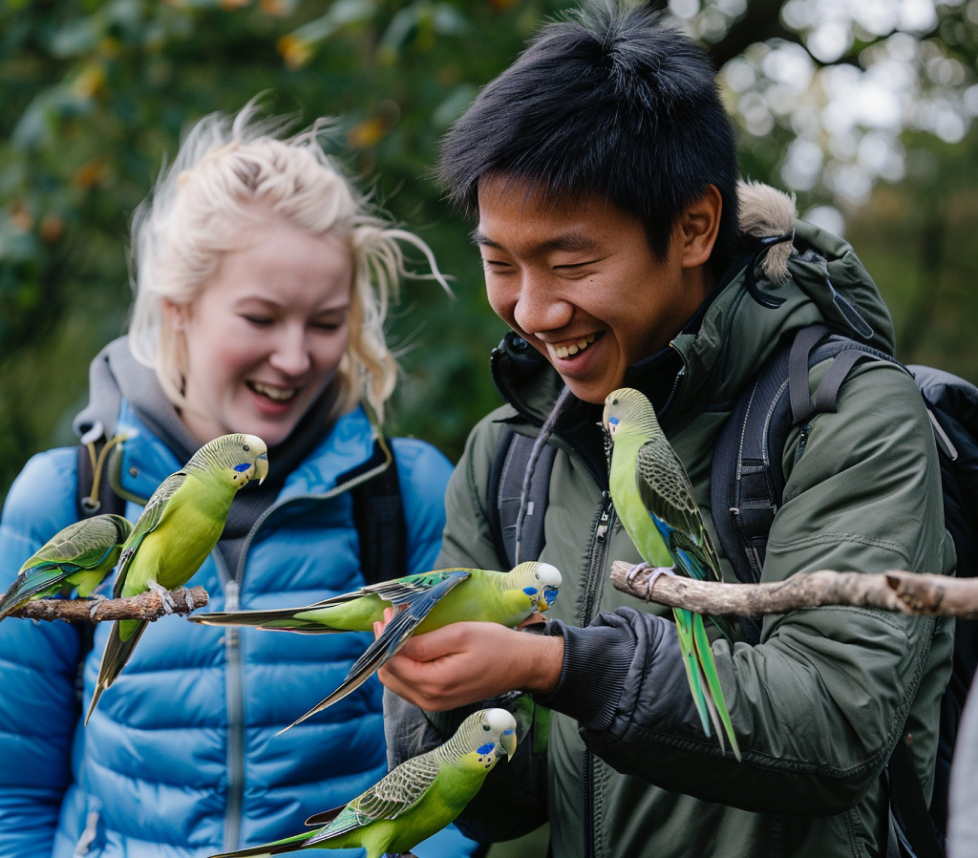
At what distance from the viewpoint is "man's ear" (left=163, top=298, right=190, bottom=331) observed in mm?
3781

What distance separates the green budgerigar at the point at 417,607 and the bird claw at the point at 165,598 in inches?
6.0

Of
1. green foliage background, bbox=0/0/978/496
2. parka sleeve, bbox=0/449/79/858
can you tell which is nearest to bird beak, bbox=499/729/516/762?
parka sleeve, bbox=0/449/79/858

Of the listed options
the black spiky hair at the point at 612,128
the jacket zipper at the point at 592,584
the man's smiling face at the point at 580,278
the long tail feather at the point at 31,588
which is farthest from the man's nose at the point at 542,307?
the long tail feather at the point at 31,588

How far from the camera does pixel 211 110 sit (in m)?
6.17

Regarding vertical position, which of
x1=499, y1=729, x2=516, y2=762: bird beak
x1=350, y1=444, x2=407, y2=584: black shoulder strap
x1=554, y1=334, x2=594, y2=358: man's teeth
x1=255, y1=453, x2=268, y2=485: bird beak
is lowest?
x1=350, y1=444, x2=407, y2=584: black shoulder strap

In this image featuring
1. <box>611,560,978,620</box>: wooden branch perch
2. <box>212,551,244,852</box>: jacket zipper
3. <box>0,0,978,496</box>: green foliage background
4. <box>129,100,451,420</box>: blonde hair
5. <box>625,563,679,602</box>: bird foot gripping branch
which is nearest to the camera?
<box>611,560,978,620</box>: wooden branch perch

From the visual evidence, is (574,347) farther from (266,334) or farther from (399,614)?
(266,334)

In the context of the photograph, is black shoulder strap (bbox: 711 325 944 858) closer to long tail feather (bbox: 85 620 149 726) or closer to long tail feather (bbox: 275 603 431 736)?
long tail feather (bbox: 275 603 431 736)

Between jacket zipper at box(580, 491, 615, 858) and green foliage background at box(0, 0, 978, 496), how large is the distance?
2.63 m

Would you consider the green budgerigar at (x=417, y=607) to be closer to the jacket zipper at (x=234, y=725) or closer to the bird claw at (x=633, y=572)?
the bird claw at (x=633, y=572)

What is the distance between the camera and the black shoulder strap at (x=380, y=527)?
3.61m

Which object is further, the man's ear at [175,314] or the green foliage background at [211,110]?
the green foliage background at [211,110]

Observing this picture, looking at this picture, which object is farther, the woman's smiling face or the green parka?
the woman's smiling face

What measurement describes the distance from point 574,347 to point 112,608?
4.40 feet
